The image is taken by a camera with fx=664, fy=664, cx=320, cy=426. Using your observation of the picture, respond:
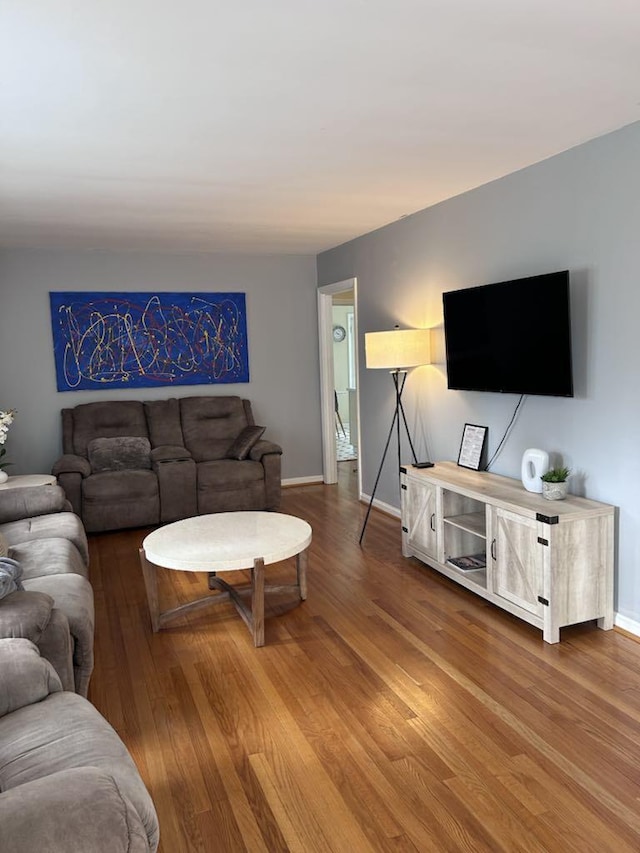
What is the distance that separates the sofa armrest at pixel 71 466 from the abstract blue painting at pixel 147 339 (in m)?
0.93

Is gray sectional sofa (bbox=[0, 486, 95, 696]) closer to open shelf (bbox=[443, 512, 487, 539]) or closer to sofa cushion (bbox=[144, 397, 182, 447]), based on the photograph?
sofa cushion (bbox=[144, 397, 182, 447])

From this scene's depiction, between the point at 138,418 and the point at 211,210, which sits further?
the point at 138,418

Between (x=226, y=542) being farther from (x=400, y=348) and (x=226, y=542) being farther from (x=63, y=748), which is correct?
(x=400, y=348)

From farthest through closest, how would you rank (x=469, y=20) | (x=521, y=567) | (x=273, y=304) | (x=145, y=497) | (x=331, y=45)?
(x=273, y=304)
(x=145, y=497)
(x=521, y=567)
(x=331, y=45)
(x=469, y=20)

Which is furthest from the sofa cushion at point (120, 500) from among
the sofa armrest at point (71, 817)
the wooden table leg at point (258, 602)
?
the sofa armrest at point (71, 817)

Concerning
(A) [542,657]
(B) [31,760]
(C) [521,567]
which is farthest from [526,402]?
(B) [31,760]

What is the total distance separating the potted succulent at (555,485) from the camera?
339 cm

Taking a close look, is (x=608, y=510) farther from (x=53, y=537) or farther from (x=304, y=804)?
(x=53, y=537)

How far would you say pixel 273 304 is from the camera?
268 inches

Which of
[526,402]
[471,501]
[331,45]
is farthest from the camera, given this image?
[471,501]

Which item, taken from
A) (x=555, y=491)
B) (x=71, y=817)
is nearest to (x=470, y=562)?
(x=555, y=491)

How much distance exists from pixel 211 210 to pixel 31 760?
3.66 m

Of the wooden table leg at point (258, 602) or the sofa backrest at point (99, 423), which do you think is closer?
the wooden table leg at point (258, 602)

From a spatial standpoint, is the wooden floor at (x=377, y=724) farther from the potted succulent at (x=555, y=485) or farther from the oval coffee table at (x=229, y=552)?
the potted succulent at (x=555, y=485)
